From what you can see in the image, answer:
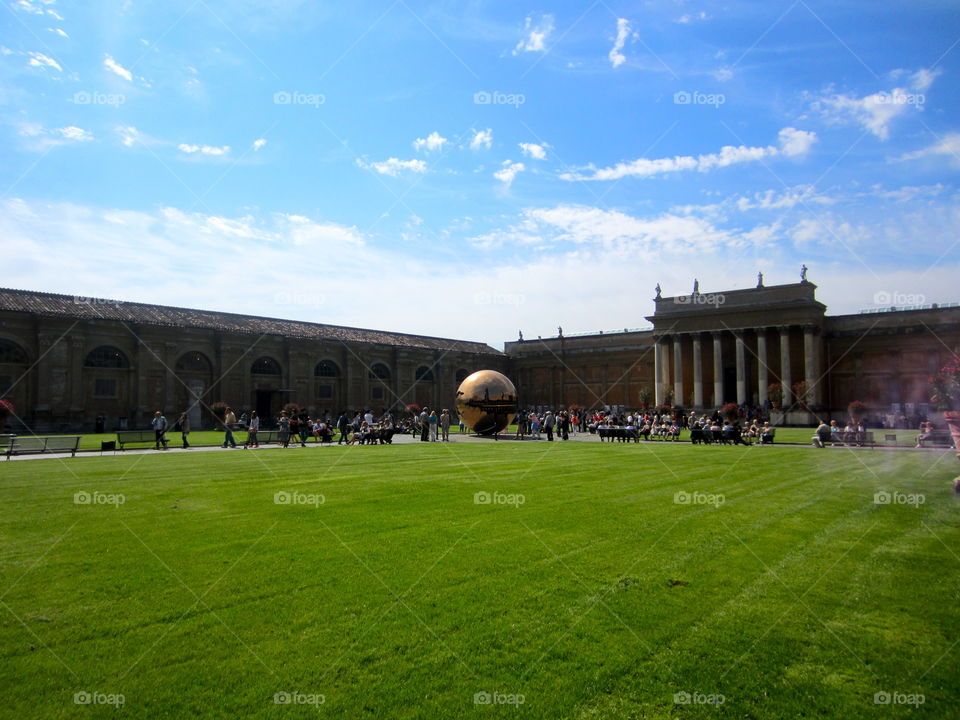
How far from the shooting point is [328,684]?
4.22 meters

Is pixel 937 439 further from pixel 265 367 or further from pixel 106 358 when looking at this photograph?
pixel 106 358

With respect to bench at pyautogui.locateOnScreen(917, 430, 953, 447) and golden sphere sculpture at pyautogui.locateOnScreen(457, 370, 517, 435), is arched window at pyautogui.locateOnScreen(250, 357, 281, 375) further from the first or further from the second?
bench at pyautogui.locateOnScreen(917, 430, 953, 447)

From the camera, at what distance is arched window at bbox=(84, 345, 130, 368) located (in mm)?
43150

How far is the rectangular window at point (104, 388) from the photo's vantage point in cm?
4318

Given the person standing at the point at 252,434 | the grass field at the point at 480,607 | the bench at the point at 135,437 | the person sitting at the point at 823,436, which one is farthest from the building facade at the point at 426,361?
the grass field at the point at 480,607

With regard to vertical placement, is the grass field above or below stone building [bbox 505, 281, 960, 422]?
below

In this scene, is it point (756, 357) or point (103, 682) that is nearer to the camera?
point (103, 682)

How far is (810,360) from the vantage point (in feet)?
185

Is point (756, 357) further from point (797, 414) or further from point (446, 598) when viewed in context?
point (446, 598)

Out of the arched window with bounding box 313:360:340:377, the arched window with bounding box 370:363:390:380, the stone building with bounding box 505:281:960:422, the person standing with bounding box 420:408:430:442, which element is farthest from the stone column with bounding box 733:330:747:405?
the arched window with bounding box 313:360:340:377

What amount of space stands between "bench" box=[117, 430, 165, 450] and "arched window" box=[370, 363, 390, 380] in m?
33.2

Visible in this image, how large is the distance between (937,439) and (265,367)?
1837 inches

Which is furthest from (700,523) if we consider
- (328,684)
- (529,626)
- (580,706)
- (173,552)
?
(173,552)

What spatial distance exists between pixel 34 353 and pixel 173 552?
4243cm
